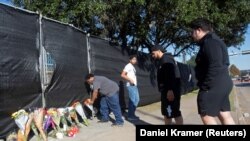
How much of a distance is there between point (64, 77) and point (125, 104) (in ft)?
14.3

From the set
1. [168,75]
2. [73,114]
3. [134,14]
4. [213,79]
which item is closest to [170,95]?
[168,75]

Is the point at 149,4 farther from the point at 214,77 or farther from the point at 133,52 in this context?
the point at 214,77

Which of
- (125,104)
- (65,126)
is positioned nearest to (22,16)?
(65,126)

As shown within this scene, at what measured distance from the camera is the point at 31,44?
841cm

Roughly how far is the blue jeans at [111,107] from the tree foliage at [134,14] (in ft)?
10.1

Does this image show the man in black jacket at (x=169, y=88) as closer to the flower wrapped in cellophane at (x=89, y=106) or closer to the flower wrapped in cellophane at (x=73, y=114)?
the flower wrapped in cellophane at (x=73, y=114)

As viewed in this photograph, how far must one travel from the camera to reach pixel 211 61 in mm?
6102

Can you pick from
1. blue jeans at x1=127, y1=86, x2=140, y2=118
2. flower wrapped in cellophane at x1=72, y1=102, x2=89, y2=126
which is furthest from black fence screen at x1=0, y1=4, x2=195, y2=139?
blue jeans at x1=127, y1=86, x2=140, y2=118

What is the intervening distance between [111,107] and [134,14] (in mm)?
7546

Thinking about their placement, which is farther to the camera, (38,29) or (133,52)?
(133,52)

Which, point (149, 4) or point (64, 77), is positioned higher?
point (149, 4)

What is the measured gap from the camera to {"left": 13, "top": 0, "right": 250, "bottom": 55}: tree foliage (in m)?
15.1

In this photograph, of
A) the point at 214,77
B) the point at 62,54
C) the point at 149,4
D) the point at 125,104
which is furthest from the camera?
the point at 149,4

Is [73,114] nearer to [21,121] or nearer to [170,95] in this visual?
Result: [21,121]
